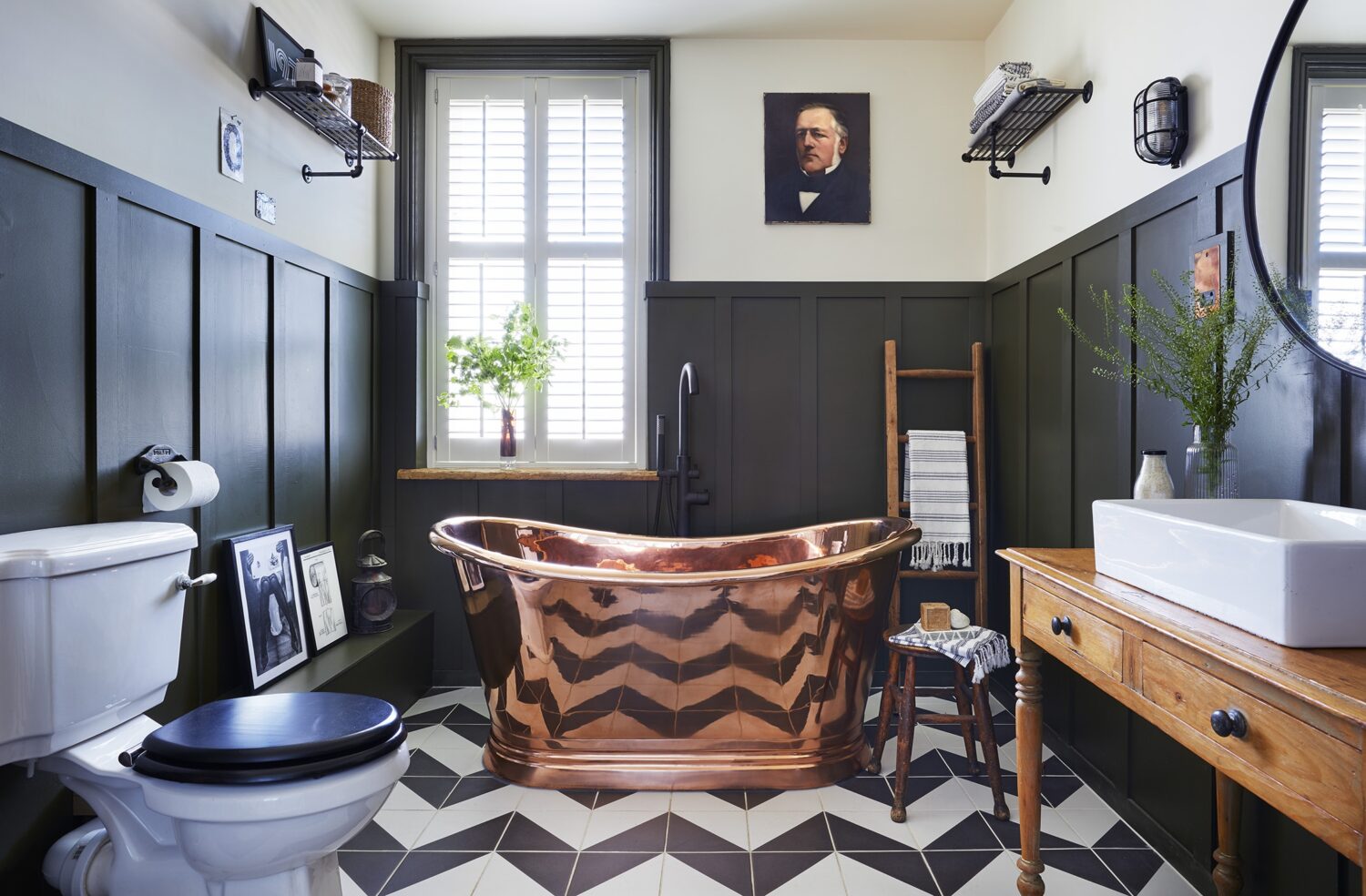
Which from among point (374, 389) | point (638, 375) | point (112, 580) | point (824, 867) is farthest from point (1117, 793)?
point (374, 389)

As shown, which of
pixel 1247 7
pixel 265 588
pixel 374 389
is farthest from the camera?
pixel 374 389

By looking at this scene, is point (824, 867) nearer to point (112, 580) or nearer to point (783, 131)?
point (112, 580)

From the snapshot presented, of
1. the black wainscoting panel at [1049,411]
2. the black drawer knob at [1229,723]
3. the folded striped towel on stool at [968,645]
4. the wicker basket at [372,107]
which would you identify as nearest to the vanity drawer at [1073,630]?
the black drawer knob at [1229,723]

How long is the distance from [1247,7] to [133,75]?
2722 millimetres

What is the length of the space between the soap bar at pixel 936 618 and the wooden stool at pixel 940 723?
0.09 metres

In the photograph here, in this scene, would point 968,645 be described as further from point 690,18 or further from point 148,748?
point 690,18

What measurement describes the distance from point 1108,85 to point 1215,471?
146cm

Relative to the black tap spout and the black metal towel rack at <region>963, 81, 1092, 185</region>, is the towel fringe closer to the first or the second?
the black tap spout

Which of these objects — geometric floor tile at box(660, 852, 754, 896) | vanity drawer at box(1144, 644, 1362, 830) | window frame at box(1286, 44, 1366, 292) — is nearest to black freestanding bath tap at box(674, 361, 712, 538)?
geometric floor tile at box(660, 852, 754, 896)

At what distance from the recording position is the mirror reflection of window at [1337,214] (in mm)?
1361

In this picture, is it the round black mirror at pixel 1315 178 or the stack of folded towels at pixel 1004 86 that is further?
the stack of folded towels at pixel 1004 86

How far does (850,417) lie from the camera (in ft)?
11.2

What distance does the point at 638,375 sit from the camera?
139 inches

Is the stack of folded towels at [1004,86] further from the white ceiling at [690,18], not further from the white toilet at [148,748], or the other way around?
the white toilet at [148,748]
